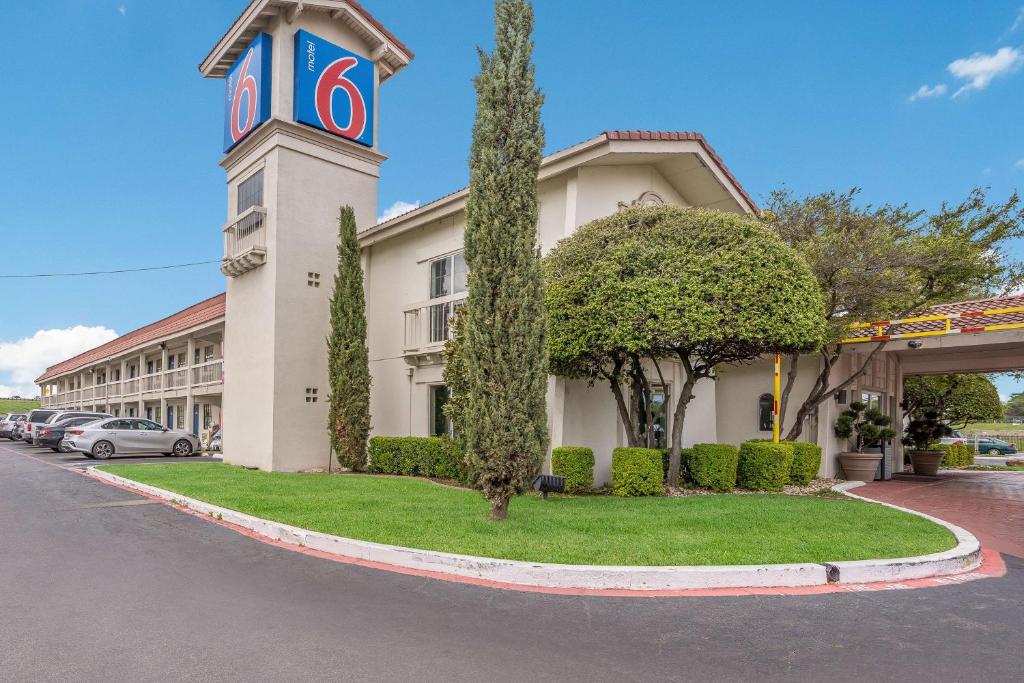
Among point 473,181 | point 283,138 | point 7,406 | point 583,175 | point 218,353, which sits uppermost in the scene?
point 283,138

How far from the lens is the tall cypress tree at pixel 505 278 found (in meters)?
8.14

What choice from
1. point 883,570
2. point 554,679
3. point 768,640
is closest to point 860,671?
point 768,640

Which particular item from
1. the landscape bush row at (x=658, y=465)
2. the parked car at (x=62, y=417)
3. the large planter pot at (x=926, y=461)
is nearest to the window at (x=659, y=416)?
the landscape bush row at (x=658, y=465)

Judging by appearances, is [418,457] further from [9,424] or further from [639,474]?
[9,424]

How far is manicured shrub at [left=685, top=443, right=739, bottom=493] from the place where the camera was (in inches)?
483

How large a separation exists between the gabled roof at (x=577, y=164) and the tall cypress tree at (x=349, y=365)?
1.38 m

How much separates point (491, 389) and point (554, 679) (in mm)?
4569

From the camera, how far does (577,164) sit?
12828 mm

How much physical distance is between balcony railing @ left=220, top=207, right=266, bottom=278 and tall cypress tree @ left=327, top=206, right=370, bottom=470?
2.12 meters

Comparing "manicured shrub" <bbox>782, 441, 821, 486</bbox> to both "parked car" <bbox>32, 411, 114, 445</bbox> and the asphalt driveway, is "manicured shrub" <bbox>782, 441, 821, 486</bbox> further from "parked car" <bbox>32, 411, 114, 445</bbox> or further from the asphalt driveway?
"parked car" <bbox>32, 411, 114, 445</bbox>

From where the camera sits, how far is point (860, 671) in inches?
158

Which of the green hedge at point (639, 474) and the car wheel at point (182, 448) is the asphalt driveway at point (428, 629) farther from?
the car wheel at point (182, 448)

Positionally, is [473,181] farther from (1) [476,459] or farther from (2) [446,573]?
(2) [446,573]

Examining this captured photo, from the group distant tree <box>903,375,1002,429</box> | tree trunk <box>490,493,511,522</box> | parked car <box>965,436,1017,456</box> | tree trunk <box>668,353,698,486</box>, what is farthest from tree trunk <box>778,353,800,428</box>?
parked car <box>965,436,1017,456</box>
